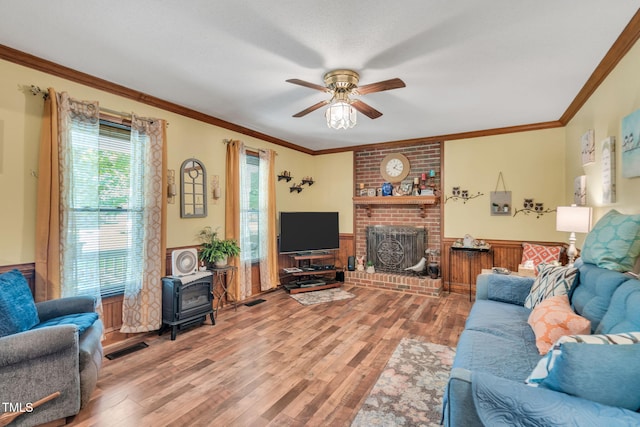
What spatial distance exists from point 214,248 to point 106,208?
1.22 metres

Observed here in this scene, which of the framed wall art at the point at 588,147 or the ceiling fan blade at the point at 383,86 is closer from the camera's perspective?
the ceiling fan blade at the point at 383,86

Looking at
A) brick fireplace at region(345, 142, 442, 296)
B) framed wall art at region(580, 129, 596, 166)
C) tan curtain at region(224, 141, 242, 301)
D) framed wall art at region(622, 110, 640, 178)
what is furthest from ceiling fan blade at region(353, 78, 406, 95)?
brick fireplace at region(345, 142, 442, 296)

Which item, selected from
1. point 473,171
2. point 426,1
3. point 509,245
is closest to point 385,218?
point 473,171

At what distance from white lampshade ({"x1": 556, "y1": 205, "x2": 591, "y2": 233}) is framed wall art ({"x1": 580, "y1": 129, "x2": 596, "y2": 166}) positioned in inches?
20.2

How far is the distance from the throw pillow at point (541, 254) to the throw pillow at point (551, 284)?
1.65 m

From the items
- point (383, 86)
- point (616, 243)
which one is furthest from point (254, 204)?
point (616, 243)

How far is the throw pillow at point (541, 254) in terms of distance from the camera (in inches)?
155

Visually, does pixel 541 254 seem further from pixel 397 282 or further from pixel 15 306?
pixel 15 306

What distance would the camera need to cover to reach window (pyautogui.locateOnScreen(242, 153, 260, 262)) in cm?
468

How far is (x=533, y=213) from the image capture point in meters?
4.45

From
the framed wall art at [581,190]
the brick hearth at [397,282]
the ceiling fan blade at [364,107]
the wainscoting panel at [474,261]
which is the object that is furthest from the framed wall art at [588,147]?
the brick hearth at [397,282]

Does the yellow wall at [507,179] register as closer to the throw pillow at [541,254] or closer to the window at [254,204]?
the throw pillow at [541,254]

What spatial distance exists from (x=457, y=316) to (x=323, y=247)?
2.45m

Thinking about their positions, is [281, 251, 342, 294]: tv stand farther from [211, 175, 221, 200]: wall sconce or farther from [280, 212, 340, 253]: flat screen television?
[211, 175, 221, 200]: wall sconce
